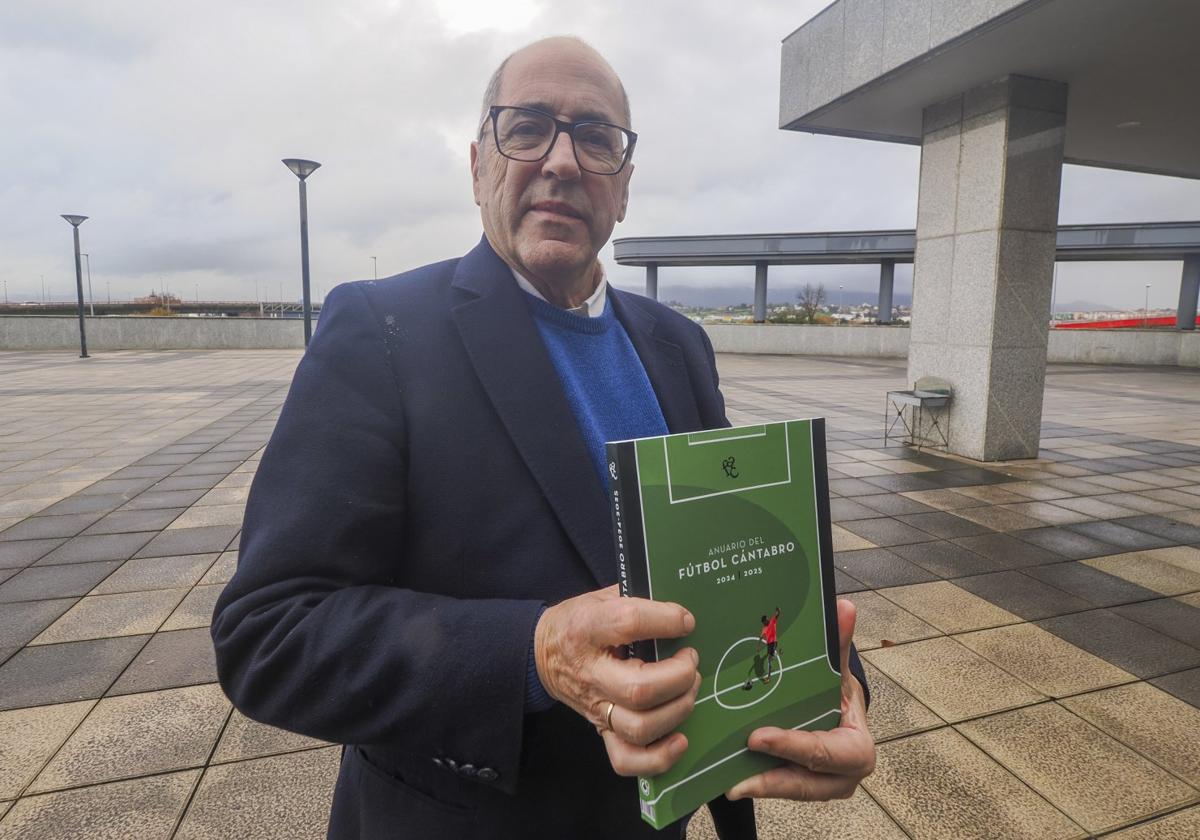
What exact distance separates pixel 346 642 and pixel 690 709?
444mm

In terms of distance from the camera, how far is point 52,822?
7.37 ft

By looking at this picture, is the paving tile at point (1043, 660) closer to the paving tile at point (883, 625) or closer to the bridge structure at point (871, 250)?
the paving tile at point (883, 625)

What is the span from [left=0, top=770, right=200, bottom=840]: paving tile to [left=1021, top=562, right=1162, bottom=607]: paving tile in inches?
182

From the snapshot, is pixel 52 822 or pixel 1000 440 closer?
pixel 52 822

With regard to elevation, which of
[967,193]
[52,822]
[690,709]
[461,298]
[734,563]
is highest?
[967,193]

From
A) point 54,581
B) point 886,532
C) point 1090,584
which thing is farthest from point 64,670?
point 1090,584

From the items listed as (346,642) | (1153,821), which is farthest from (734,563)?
(1153,821)

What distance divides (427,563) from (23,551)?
5.34 m

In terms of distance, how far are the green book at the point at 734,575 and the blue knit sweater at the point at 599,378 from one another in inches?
14.9

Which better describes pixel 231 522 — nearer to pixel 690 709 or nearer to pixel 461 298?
pixel 461 298

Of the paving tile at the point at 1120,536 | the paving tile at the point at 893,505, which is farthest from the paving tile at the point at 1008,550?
the paving tile at the point at 893,505

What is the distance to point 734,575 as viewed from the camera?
0.82 m

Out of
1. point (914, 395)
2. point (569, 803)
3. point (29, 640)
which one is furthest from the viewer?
point (914, 395)

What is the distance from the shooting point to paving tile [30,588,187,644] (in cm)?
358
